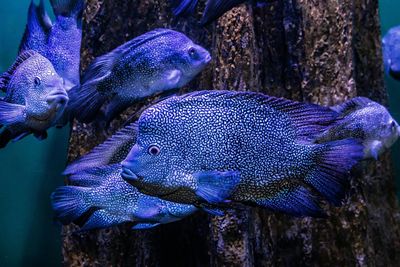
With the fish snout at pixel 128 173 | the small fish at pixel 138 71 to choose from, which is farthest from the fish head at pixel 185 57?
the fish snout at pixel 128 173

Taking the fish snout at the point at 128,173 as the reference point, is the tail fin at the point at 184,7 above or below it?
above

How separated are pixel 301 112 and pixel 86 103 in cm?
121

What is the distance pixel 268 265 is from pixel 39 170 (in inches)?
129

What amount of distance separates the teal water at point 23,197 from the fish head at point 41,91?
3.05 meters

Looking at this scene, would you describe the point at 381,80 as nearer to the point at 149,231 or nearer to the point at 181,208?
the point at 149,231

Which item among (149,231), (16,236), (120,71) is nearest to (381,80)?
(149,231)

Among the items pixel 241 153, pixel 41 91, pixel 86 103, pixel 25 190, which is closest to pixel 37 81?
pixel 41 91

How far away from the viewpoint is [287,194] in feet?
4.60

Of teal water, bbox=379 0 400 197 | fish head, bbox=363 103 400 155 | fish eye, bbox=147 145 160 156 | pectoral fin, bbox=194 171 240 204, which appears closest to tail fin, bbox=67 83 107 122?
fish eye, bbox=147 145 160 156

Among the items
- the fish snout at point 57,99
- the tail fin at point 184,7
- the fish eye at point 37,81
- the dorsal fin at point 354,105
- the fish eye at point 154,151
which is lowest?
the fish eye at point 154,151

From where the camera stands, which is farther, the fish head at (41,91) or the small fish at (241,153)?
the fish head at (41,91)

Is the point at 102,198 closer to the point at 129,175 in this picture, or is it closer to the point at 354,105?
the point at 129,175

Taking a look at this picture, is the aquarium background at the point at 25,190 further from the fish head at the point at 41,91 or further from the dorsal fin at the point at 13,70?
the fish head at the point at 41,91

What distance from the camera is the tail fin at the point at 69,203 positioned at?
77.2 inches
